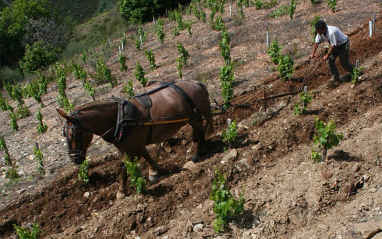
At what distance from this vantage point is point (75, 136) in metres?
5.31

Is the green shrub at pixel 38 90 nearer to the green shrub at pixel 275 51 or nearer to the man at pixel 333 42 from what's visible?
the green shrub at pixel 275 51

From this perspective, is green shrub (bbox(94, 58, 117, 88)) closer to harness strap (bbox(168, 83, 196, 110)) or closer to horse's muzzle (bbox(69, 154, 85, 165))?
harness strap (bbox(168, 83, 196, 110))

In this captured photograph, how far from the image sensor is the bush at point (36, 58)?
23.7 metres

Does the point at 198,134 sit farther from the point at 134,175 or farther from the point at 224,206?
the point at 224,206

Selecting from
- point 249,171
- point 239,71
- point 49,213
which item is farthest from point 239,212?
point 239,71

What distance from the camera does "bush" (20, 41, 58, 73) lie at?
23656 millimetres

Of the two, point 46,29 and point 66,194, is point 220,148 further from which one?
A: point 46,29

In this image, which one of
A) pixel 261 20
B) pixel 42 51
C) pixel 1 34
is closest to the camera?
pixel 261 20

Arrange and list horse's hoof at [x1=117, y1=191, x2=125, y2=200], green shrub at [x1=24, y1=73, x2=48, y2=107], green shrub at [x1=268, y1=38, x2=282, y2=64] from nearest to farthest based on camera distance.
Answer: horse's hoof at [x1=117, y1=191, x2=125, y2=200] → green shrub at [x1=268, y1=38, x2=282, y2=64] → green shrub at [x1=24, y1=73, x2=48, y2=107]

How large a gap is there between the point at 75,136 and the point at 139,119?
110cm

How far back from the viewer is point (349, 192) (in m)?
4.81

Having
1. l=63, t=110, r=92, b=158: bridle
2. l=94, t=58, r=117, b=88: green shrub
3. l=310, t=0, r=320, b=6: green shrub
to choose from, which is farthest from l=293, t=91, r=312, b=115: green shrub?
l=310, t=0, r=320, b=6: green shrub

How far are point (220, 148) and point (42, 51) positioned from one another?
21.4m

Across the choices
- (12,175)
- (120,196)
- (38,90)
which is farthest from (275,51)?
(38,90)
